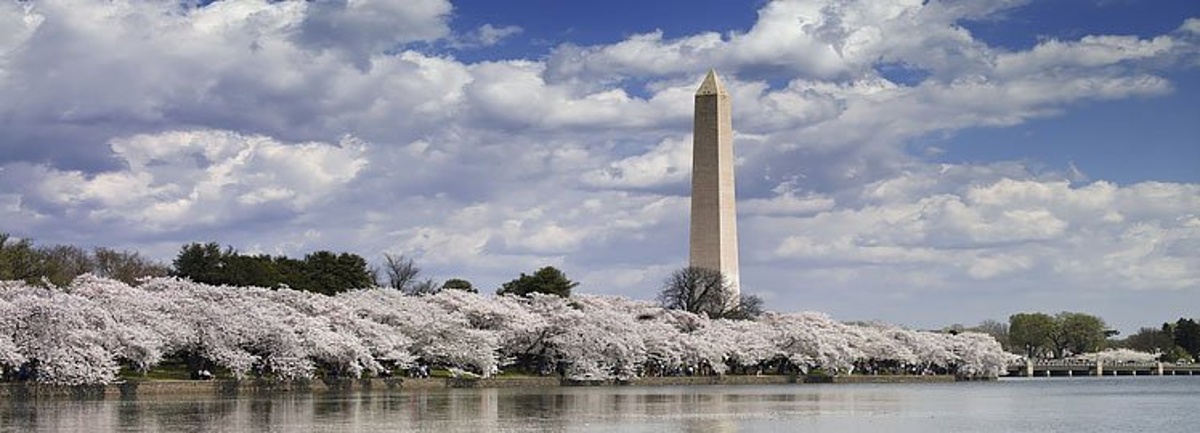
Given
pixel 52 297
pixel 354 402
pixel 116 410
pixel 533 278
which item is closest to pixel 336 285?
pixel 533 278

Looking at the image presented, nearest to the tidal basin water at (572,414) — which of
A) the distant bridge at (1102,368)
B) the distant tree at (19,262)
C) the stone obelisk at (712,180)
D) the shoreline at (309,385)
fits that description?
the shoreline at (309,385)

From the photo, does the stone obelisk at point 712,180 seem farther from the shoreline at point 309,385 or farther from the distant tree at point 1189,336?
the distant tree at point 1189,336

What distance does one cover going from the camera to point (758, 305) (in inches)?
4916

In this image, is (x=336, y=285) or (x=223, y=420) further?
(x=336, y=285)

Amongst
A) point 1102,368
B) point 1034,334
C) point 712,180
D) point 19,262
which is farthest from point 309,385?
point 1034,334

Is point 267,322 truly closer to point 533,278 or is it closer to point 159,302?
point 159,302

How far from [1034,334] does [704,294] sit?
93.4 metres

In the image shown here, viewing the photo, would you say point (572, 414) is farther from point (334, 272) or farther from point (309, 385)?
point (334, 272)

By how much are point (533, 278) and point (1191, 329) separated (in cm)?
10525

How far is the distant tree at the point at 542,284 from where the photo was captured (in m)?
110

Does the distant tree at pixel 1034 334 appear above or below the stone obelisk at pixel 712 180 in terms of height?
below

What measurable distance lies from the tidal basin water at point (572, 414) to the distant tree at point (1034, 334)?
137m

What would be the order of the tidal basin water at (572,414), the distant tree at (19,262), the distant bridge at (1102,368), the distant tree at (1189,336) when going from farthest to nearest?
the distant tree at (1189,336) < the distant bridge at (1102,368) < the distant tree at (19,262) < the tidal basin water at (572,414)

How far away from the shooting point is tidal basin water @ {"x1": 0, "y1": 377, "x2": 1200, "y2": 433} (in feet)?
119
